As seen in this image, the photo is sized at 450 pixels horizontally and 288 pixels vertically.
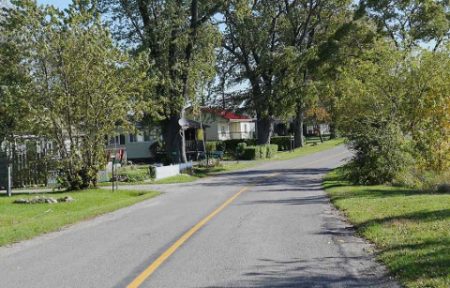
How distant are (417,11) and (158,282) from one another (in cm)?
3347

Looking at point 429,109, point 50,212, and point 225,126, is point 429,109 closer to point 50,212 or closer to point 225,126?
point 50,212

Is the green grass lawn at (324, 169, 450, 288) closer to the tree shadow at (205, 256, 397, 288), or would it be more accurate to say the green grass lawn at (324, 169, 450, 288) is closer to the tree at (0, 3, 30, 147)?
the tree shadow at (205, 256, 397, 288)

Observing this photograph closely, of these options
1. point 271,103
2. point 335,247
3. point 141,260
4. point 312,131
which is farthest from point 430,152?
point 312,131

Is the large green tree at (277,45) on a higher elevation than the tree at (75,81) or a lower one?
higher

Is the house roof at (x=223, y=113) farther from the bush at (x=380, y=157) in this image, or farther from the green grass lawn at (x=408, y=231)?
the green grass lawn at (x=408, y=231)

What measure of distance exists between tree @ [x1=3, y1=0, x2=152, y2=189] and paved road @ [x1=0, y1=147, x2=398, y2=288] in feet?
30.8

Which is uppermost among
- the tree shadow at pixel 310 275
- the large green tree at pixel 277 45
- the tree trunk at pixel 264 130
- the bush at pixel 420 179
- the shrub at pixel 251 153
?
the large green tree at pixel 277 45

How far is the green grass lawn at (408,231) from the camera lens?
7.61 m

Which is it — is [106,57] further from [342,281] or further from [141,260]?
[342,281]

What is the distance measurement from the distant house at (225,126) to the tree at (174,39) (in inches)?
1012

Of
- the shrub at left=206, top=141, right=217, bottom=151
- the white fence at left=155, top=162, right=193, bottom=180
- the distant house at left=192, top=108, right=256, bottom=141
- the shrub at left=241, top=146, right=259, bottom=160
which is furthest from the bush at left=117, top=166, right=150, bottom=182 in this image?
the distant house at left=192, top=108, right=256, bottom=141

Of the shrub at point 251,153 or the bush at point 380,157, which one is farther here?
the shrub at point 251,153

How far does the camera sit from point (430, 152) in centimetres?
2659

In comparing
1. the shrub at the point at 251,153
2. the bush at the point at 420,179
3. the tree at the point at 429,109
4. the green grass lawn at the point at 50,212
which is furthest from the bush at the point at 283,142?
the green grass lawn at the point at 50,212
